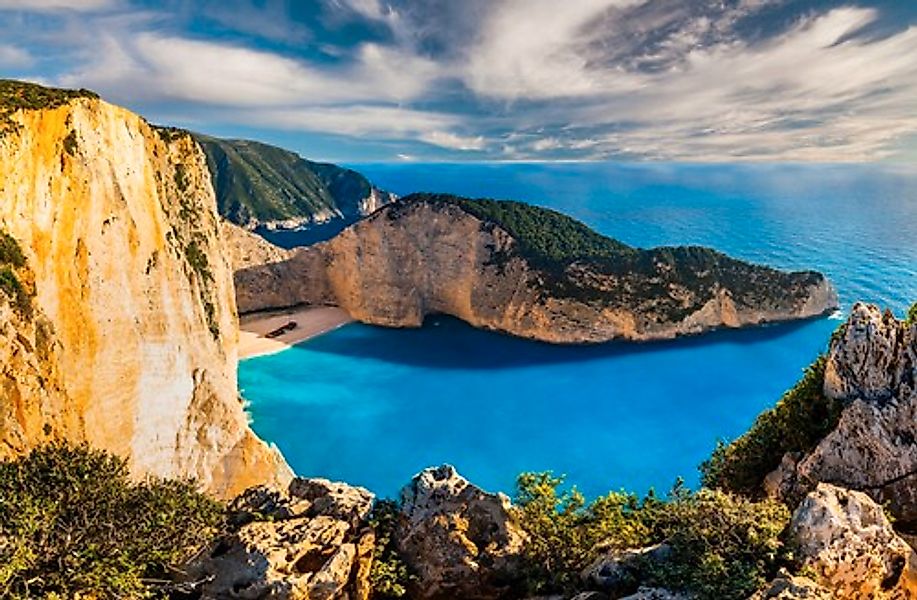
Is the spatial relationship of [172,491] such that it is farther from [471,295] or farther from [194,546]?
[471,295]

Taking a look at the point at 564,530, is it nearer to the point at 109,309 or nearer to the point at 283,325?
the point at 109,309

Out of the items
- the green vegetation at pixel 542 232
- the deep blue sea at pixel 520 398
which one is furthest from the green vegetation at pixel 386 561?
the green vegetation at pixel 542 232

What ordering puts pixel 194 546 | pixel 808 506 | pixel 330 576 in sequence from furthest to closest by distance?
pixel 194 546
pixel 330 576
pixel 808 506

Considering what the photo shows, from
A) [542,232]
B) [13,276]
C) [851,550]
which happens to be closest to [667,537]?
[851,550]

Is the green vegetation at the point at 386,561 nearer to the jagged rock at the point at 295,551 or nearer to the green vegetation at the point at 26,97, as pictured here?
the jagged rock at the point at 295,551

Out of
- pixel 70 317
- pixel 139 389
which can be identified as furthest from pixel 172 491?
pixel 139 389

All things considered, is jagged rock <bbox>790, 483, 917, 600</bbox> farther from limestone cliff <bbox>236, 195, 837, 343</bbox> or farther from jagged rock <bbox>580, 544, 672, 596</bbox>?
limestone cliff <bbox>236, 195, 837, 343</bbox>
